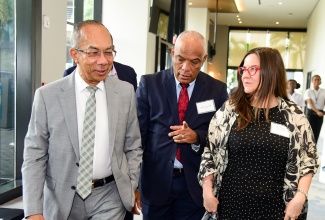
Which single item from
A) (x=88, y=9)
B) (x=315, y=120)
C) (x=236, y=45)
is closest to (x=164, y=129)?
(x=88, y=9)

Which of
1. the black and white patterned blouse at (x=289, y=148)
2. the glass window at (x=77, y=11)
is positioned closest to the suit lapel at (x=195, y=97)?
the black and white patterned blouse at (x=289, y=148)

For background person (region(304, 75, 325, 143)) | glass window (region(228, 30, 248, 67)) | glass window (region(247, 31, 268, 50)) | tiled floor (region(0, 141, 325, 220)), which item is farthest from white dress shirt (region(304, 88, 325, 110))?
glass window (region(228, 30, 248, 67))

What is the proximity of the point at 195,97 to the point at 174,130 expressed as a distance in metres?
0.25

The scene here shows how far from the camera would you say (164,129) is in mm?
2219

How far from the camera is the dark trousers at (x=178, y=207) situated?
7.26 ft

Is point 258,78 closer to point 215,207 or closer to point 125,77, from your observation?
point 215,207

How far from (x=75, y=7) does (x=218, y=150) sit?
194 inches

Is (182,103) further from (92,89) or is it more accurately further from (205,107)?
(92,89)

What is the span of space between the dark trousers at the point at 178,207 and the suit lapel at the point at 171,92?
370mm

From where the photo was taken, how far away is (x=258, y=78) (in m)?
1.83

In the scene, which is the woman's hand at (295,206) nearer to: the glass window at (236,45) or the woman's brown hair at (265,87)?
the woman's brown hair at (265,87)

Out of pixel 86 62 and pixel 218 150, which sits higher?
pixel 86 62

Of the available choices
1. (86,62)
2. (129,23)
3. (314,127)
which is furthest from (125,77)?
(314,127)

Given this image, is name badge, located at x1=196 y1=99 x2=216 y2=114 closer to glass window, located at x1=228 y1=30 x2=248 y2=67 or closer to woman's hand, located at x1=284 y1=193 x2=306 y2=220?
woman's hand, located at x1=284 y1=193 x2=306 y2=220
